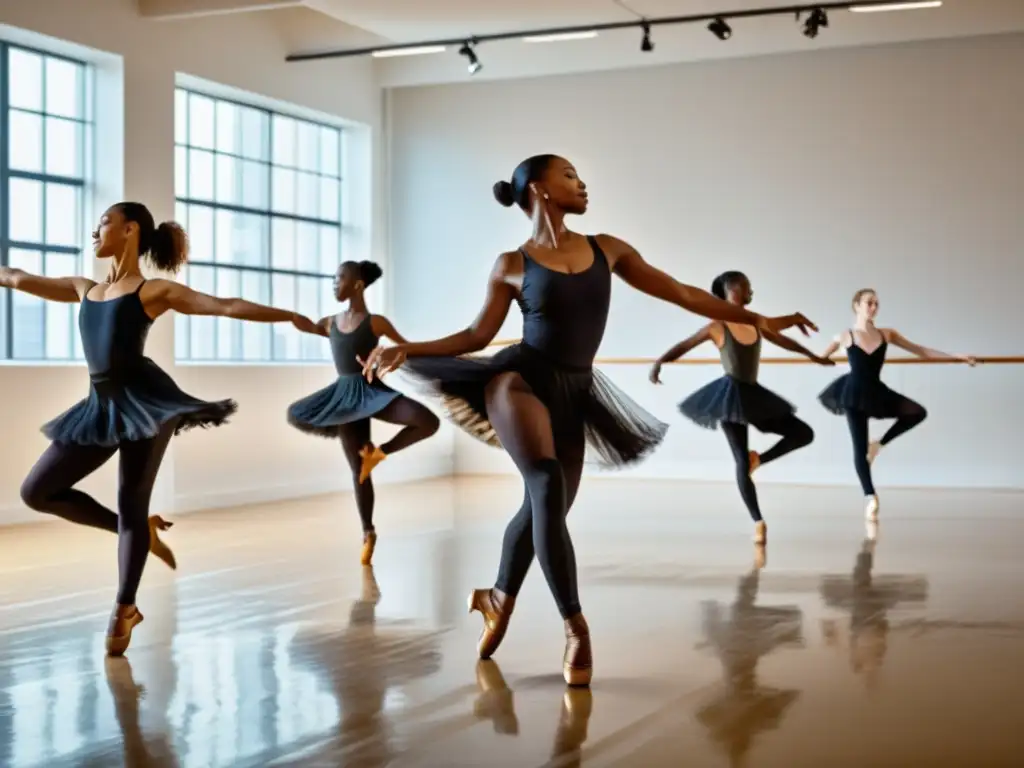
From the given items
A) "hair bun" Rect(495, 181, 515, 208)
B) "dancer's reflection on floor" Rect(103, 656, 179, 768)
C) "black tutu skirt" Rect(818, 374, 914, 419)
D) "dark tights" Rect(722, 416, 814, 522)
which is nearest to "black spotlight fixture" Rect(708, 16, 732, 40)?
"black tutu skirt" Rect(818, 374, 914, 419)

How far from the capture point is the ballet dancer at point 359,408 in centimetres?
584

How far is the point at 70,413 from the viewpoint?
13.1ft

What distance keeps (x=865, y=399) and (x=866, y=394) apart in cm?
4

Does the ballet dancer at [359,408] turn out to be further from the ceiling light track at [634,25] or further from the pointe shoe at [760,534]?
the ceiling light track at [634,25]

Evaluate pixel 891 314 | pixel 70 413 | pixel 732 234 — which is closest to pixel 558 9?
pixel 732 234

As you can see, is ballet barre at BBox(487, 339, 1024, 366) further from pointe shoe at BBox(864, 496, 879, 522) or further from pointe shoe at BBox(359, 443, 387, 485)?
pointe shoe at BBox(359, 443, 387, 485)

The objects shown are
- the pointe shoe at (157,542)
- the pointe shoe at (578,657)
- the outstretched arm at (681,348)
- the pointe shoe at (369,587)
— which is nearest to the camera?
the pointe shoe at (578,657)

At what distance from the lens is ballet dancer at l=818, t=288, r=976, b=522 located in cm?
788

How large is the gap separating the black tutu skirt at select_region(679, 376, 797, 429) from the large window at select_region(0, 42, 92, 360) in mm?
3765

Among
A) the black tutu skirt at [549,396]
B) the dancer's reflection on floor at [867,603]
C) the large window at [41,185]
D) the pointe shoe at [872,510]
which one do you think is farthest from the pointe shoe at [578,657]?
the large window at [41,185]

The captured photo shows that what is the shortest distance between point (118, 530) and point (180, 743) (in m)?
1.21

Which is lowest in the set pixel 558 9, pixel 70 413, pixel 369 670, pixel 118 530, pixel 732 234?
pixel 369 670

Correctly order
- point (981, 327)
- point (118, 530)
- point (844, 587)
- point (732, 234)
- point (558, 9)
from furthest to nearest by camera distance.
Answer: point (732, 234)
point (981, 327)
point (558, 9)
point (844, 587)
point (118, 530)

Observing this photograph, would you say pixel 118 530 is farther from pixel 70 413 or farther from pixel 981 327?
pixel 981 327
